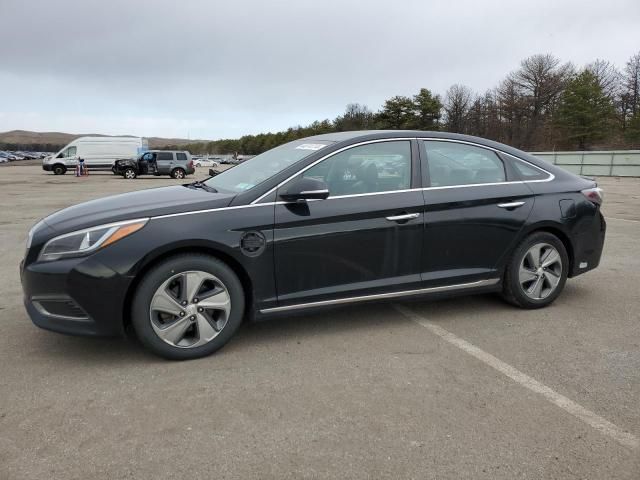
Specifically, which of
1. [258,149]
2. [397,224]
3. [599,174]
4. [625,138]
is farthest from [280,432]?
[258,149]

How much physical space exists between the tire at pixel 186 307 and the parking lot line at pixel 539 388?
1.57 meters

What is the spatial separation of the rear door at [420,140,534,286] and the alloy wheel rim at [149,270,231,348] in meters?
1.62

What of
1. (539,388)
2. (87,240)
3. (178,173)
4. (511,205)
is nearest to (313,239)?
(87,240)

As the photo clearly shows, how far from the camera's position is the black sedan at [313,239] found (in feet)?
10.7

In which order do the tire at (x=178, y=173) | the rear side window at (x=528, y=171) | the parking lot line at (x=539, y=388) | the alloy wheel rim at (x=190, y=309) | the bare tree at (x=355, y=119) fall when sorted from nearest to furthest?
the parking lot line at (x=539, y=388)
the alloy wheel rim at (x=190, y=309)
the rear side window at (x=528, y=171)
the tire at (x=178, y=173)
the bare tree at (x=355, y=119)

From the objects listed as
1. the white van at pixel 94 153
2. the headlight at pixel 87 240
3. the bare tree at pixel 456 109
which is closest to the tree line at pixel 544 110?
the bare tree at pixel 456 109

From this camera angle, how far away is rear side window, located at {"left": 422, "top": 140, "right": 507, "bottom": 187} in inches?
164

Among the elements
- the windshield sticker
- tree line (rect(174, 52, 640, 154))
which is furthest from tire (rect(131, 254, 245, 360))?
tree line (rect(174, 52, 640, 154))

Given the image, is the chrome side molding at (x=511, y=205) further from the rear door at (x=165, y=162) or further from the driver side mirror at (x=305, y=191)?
the rear door at (x=165, y=162)

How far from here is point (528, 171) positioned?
4535mm

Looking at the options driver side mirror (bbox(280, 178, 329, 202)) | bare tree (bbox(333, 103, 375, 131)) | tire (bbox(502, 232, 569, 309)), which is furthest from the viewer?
bare tree (bbox(333, 103, 375, 131))

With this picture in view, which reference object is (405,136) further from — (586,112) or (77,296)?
(586,112)

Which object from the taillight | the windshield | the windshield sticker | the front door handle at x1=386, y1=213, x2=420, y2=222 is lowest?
the front door handle at x1=386, y1=213, x2=420, y2=222

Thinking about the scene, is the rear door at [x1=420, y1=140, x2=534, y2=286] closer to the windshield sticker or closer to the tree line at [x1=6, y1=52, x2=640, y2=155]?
the windshield sticker
